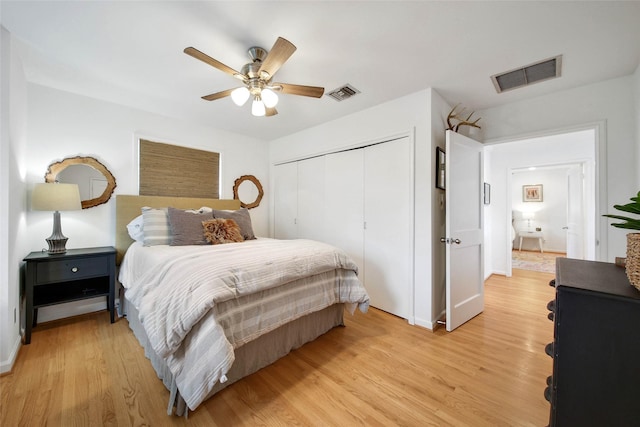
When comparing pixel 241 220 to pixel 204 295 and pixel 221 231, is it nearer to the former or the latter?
pixel 221 231

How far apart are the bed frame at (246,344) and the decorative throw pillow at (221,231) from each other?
2.82ft

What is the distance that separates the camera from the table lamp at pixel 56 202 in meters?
2.24

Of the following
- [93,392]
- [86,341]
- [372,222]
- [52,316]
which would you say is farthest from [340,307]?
[52,316]

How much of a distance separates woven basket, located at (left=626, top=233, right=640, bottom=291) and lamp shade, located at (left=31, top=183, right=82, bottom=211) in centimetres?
374

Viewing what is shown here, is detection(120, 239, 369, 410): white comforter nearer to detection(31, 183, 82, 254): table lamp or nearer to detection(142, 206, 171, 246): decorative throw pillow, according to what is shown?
detection(142, 206, 171, 246): decorative throw pillow

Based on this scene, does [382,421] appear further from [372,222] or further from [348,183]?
[348,183]

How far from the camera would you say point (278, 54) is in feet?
5.22

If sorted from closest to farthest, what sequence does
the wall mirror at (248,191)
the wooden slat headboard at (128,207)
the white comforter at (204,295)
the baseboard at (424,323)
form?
the white comforter at (204,295)
the baseboard at (424,323)
the wooden slat headboard at (128,207)
the wall mirror at (248,191)

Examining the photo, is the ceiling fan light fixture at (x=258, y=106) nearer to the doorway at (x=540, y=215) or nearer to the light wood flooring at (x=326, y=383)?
the light wood flooring at (x=326, y=383)

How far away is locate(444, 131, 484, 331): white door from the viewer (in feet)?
7.93

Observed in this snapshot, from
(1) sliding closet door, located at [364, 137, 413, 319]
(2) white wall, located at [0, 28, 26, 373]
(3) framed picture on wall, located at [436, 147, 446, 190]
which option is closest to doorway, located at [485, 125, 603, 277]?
(3) framed picture on wall, located at [436, 147, 446, 190]

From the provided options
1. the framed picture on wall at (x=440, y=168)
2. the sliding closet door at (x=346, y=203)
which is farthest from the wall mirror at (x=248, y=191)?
the framed picture on wall at (x=440, y=168)

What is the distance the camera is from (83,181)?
8.80 feet

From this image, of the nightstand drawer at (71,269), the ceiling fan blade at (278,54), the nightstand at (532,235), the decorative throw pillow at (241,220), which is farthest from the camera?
the nightstand at (532,235)
